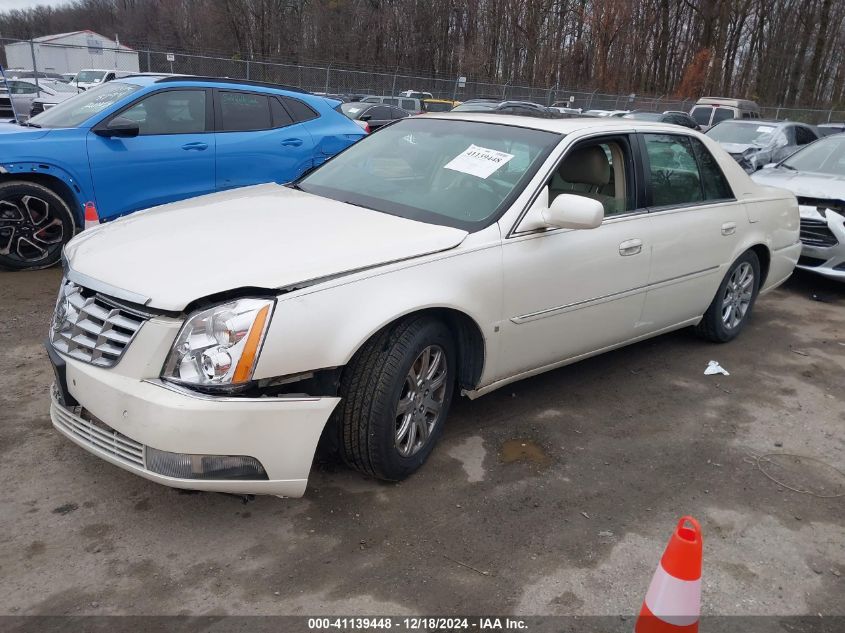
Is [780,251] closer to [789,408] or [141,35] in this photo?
[789,408]

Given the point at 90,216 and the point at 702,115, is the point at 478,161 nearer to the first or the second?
the point at 90,216

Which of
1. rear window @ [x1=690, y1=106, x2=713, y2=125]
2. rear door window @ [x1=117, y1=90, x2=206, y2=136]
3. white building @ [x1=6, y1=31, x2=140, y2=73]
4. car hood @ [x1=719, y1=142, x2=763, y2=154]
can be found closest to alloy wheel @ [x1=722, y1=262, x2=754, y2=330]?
rear door window @ [x1=117, y1=90, x2=206, y2=136]

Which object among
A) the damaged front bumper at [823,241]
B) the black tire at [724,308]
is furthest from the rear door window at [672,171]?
the damaged front bumper at [823,241]

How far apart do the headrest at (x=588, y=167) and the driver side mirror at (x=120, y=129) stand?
4.03 metres

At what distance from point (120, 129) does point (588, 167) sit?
413 cm

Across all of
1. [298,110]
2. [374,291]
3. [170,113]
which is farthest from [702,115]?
[374,291]

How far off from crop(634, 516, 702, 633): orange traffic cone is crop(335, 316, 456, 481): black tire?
4.41 feet

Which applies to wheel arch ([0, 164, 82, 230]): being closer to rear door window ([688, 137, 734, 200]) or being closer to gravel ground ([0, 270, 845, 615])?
gravel ground ([0, 270, 845, 615])

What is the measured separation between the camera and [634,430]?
3955mm

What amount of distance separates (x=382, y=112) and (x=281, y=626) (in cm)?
1615

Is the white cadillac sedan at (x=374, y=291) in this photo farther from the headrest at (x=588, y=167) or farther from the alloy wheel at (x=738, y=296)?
the alloy wheel at (x=738, y=296)

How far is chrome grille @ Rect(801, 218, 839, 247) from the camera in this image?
269 inches

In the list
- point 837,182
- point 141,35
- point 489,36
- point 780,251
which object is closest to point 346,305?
point 780,251

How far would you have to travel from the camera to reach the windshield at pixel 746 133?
1303cm
